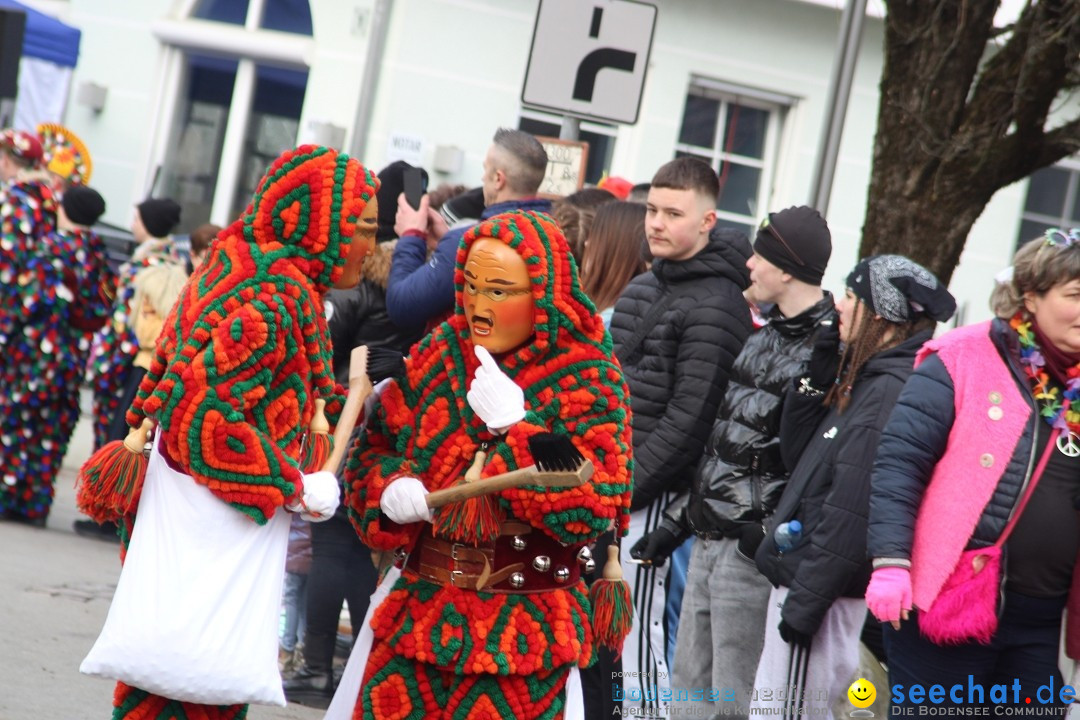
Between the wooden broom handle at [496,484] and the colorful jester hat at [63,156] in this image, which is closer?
the wooden broom handle at [496,484]

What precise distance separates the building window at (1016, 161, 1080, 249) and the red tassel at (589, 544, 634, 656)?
39.9 feet

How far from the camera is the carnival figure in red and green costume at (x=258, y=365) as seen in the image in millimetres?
3365

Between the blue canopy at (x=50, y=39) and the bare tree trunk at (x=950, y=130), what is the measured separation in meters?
9.29

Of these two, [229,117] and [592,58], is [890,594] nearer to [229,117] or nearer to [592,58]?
[592,58]

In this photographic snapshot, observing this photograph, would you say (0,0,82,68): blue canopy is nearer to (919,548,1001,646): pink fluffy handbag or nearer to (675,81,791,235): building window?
(675,81,791,235): building window

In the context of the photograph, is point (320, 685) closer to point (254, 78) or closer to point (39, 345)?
point (39, 345)

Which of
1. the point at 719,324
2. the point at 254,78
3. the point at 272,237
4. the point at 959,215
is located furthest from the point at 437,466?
the point at 254,78

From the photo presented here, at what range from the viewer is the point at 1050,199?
48.8 feet

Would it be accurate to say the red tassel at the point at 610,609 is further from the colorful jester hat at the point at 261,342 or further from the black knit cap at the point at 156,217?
the black knit cap at the point at 156,217

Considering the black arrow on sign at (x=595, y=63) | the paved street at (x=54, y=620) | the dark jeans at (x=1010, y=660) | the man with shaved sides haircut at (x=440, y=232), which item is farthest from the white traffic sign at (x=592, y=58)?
the dark jeans at (x=1010, y=660)

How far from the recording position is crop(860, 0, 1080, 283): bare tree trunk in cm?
742

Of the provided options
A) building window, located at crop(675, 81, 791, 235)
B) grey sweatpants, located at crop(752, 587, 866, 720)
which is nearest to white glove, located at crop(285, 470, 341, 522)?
grey sweatpants, located at crop(752, 587, 866, 720)

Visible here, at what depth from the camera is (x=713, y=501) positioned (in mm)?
4703

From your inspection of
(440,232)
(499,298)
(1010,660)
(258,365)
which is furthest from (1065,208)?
(258,365)
